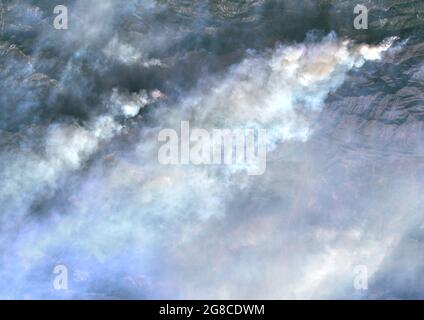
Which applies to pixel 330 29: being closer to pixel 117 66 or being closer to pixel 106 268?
pixel 117 66

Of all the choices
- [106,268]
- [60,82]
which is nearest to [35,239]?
[106,268]

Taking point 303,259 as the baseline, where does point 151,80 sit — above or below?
above

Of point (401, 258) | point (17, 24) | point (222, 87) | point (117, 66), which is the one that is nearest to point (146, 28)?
point (117, 66)

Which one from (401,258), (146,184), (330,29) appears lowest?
(401,258)

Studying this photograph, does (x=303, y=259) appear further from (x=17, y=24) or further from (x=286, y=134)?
(x=17, y=24)

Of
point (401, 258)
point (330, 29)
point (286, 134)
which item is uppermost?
point (330, 29)

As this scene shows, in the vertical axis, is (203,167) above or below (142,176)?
above
